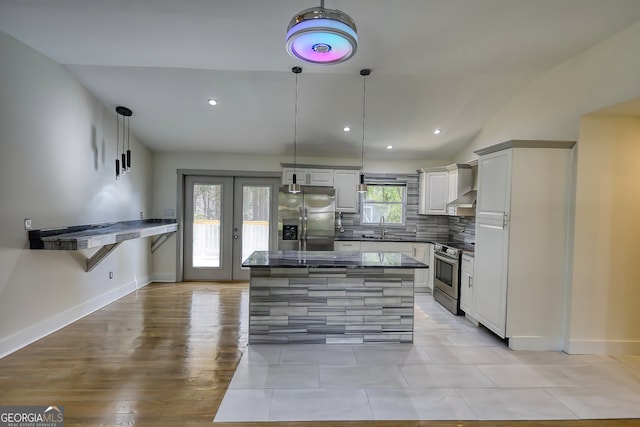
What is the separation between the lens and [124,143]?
4.96 metres

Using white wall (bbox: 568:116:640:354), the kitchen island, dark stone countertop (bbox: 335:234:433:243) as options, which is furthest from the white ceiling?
the kitchen island

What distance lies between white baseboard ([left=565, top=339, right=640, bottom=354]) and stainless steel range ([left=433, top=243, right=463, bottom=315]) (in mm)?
1330

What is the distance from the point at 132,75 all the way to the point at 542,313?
533 centimetres

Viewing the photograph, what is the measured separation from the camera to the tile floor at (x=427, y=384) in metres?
2.24

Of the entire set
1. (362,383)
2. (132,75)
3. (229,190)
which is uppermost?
(132,75)

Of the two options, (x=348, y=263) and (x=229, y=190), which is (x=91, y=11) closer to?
(x=348, y=263)

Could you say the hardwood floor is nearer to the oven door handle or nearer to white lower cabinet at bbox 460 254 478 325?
white lower cabinet at bbox 460 254 478 325

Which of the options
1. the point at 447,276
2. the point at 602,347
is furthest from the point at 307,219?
the point at 602,347

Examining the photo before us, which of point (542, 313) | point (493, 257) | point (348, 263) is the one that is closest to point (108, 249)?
point (348, 263)

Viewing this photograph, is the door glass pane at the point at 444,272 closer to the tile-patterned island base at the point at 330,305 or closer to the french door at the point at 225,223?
the tile-patterned island base at the point at 330,305

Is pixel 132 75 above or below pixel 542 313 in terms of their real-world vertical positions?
above

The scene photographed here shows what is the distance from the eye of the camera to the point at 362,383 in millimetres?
2586

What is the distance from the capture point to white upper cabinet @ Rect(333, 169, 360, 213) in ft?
18.8

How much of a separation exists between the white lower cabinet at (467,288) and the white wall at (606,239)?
103cm
